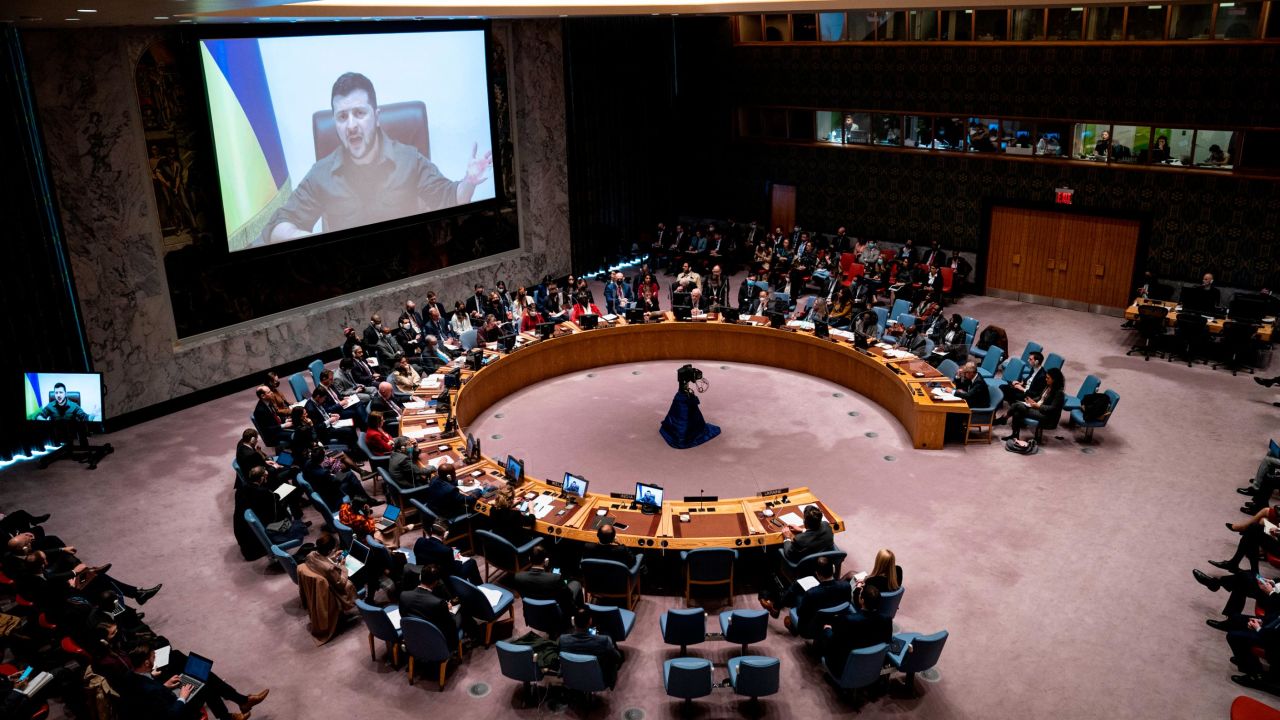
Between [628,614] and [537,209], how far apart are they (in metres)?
12.6

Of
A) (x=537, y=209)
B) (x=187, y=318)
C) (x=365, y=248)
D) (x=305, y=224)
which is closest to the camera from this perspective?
(x=187, y=318)

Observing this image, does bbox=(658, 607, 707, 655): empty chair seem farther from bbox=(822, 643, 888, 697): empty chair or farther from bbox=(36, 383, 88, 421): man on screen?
bbox=(36, 383, 88, 421): man on screen

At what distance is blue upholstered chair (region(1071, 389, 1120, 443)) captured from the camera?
11398 mm

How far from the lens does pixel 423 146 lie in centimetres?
1623

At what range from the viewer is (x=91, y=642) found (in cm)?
684

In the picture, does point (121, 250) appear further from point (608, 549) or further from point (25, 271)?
point (608, 549)

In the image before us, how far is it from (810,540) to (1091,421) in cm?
538

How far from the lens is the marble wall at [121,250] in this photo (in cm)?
1171

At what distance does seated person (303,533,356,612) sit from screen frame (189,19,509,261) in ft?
23.5

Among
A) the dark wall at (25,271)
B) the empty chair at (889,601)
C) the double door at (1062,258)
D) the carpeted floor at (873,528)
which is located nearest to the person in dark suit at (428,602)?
the carpeted floor at (873,528)

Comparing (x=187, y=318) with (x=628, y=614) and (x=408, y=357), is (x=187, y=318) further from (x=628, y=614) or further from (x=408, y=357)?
(x=628, y=614)

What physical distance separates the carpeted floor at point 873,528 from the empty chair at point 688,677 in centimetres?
43

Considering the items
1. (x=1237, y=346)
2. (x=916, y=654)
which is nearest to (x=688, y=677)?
(x=916, y=654)

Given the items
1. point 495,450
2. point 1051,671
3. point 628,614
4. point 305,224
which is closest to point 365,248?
point 305,224
